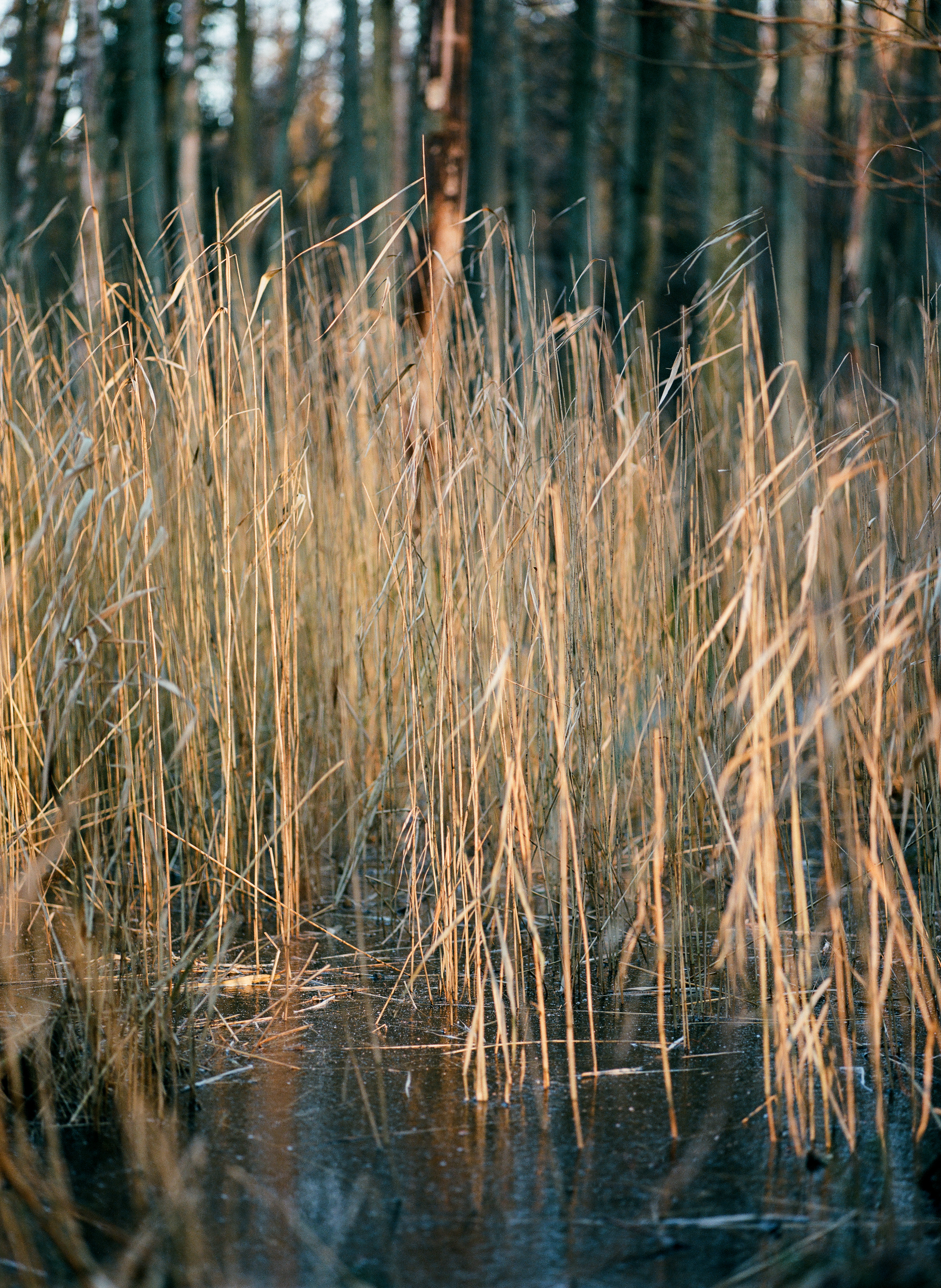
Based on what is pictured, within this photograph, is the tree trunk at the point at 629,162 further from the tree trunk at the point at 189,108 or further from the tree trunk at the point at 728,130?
the tree trunk at the point at 189,108

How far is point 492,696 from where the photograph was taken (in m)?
1.60

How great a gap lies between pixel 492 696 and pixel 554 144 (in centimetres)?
1468

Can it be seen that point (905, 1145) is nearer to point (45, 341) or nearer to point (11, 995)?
point (11, 995)

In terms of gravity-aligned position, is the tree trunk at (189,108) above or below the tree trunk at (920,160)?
above

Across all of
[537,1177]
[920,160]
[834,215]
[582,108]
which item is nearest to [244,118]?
[582,108]

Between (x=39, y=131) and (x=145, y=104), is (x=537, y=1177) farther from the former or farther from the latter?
(x=145, y=104)

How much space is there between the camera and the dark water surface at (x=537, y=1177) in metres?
0.98

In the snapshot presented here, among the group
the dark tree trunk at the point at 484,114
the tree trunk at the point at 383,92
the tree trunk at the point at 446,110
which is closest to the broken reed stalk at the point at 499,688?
the tree trunk at the point at 446,110

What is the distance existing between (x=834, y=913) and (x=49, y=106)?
712 centimetres

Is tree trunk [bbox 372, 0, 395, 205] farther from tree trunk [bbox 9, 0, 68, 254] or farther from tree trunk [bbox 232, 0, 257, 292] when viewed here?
tree trunk [bbox 9, 0, 68, 254]

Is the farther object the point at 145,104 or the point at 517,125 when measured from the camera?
the point at 517,125

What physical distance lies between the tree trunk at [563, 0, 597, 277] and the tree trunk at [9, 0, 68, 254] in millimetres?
2555

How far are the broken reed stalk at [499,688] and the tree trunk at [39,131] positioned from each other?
13.0 feet

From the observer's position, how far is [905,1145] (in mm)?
1175
